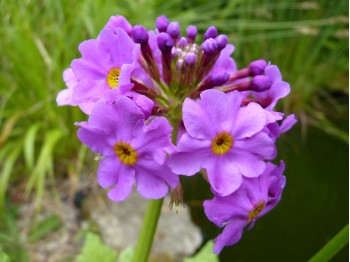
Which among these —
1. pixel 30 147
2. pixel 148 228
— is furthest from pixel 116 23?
pixel 30 147

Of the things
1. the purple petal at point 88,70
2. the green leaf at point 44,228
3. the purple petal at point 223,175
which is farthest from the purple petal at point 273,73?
the green leaf at point 44,228

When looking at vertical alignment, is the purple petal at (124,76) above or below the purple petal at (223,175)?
above

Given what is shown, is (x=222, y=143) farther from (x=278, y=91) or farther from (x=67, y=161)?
(x=67, y=161)

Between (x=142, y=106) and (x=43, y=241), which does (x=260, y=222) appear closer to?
(x=43, y=241)

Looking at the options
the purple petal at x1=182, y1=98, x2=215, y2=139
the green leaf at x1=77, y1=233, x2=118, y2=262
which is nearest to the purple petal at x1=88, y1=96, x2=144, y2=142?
the purple petal at x1=182, y1=98, x2=215, y2=139

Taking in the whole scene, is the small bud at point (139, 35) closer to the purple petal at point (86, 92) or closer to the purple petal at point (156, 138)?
the purple petal at point (86, 92)

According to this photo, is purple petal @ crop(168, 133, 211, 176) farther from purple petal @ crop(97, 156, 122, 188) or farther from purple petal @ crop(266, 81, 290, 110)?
purple petal @ crop(266, 81, 290, 110)
